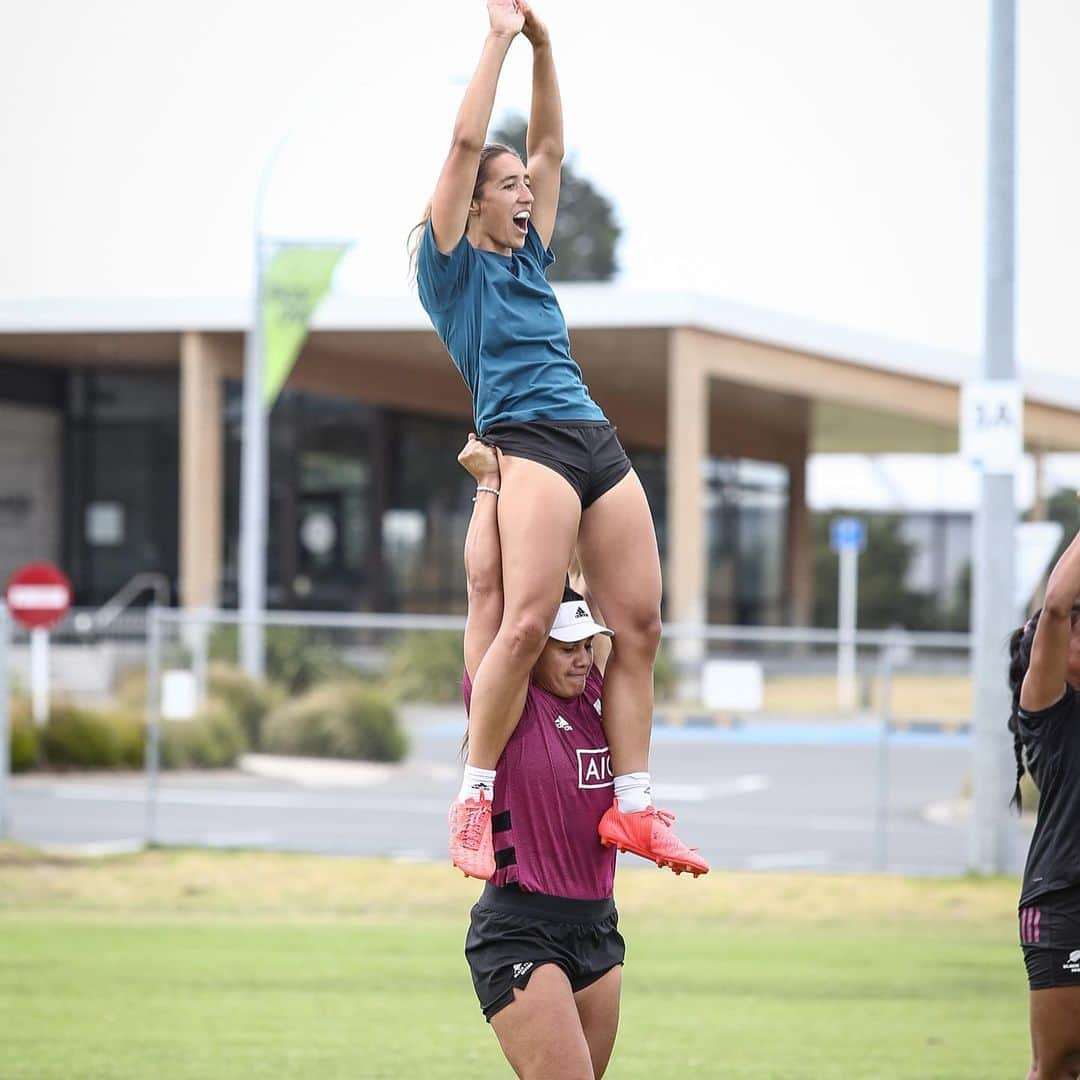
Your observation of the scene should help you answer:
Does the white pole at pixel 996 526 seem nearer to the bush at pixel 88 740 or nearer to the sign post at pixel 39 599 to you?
the sign post at pixel 39 599

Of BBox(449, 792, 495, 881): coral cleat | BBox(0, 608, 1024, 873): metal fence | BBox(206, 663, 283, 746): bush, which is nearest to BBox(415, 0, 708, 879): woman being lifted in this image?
BBox(449, 792, 495, 881): coral cleat

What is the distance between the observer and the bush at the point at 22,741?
1763 cm

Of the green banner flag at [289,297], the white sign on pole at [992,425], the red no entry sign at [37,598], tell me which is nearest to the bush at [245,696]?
the red no entry sign at [37,598]

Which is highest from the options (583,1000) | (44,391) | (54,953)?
(44,391)

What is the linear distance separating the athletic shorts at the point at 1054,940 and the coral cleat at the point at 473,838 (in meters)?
1.55

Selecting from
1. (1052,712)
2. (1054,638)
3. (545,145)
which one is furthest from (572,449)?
(1052,712)

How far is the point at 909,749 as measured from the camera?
14859 millimetres

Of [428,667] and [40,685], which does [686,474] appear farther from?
[40,685]

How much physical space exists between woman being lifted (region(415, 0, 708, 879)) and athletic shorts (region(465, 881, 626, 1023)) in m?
0.10

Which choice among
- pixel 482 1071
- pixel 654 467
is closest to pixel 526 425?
pixel 482 1071

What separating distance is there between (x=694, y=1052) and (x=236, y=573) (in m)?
28.5

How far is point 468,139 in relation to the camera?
4.23 m

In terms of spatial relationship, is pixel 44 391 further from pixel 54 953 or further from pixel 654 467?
pixel 54 953

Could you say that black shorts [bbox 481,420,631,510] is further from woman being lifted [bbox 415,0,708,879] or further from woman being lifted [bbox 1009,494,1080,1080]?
woman being lifted [bbox 1009,494,1080,1080]
